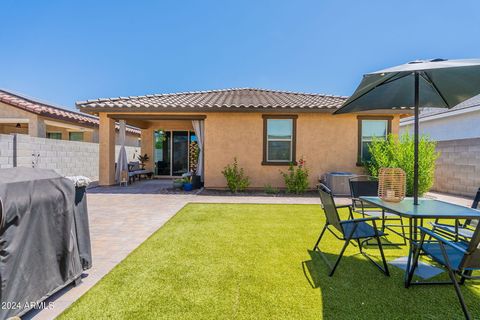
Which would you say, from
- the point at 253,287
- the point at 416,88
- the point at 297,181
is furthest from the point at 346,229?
the point at 297,181

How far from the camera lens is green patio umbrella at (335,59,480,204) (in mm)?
3482

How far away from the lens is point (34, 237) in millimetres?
2320

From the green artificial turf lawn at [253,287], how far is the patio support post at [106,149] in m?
7.53

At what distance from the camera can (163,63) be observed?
55.9ft

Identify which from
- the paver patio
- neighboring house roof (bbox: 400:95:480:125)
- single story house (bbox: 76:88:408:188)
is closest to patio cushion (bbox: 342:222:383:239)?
the paver patio

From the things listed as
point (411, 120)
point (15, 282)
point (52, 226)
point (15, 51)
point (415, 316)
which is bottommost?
point (415, 316)

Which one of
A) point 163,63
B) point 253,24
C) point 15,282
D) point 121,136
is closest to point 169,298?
point 15,282

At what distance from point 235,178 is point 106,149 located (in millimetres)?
5789

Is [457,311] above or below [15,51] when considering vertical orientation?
below

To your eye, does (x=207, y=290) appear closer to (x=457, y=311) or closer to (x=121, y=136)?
(x=457, y=311)

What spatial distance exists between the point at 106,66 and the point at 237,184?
14.9 meters

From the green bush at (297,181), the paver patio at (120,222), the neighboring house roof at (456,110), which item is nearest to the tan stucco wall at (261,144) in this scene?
the green bush at (297,181)

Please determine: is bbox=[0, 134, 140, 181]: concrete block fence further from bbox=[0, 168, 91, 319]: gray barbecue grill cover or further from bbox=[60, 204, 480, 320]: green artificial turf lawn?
bbox=[0, 168, 91, 319]: gray barbecue grill cover

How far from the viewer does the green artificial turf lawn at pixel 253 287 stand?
2.52 m
